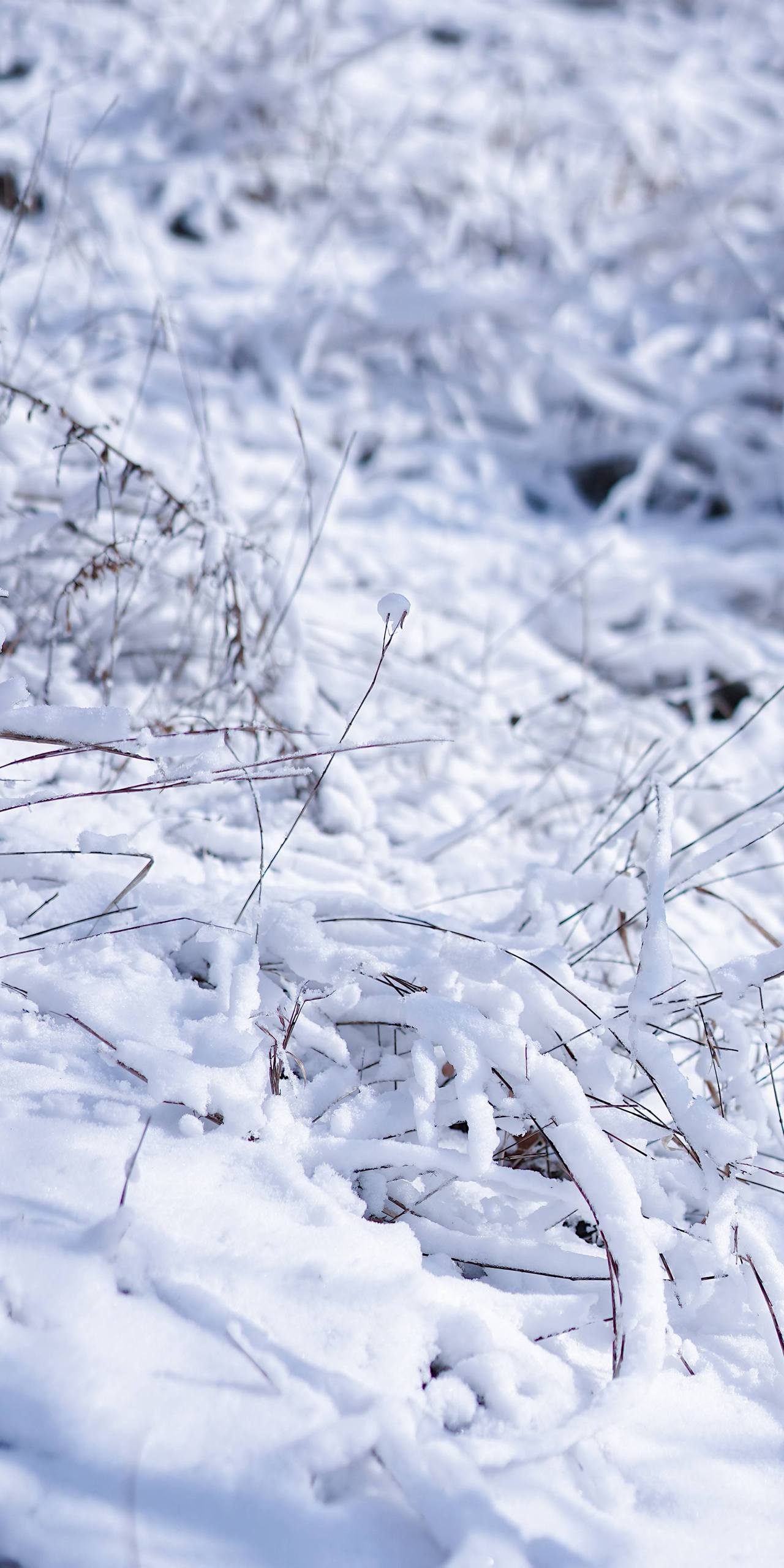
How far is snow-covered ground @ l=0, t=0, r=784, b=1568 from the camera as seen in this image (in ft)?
2.59

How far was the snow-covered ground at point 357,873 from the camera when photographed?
79 centimetres

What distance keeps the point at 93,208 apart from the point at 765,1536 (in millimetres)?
3800

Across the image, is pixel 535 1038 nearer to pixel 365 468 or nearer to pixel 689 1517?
pixel 689 1517

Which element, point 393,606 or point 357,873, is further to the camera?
point 357,873

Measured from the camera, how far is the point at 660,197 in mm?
4676

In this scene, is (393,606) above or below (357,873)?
above

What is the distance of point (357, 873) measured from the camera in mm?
1480

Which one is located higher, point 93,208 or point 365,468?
point 93,208

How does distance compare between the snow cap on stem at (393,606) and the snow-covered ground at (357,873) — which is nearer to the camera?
the snow-covered ground at (357,873)

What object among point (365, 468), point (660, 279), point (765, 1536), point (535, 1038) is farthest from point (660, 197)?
point (765, 1536)

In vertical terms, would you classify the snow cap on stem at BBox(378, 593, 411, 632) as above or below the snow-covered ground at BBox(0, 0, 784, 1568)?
above

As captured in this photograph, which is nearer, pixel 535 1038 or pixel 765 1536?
pixel 765 1536

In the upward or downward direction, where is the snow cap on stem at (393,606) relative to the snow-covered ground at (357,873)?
upward

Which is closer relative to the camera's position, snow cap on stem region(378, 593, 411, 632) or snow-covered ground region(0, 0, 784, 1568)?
snow-covered ground region(0, 0, 784, 1568)
